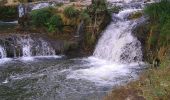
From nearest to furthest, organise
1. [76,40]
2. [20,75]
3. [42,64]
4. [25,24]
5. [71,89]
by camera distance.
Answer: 1. [71,89]
2. [20,75]
3. [42,64]
4. [76,40]
5. [25,24]

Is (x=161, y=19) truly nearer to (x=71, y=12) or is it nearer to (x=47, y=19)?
(x=71, y=12)

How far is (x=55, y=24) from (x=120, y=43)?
359 cm

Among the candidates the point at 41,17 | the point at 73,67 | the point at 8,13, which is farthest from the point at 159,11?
the point at 8,13

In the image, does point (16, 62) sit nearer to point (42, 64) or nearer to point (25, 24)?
point (42, 64)

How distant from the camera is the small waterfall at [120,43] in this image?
17266mm

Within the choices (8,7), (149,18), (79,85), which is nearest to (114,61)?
(149,18)

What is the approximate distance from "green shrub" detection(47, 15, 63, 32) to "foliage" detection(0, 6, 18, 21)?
17.0 feet

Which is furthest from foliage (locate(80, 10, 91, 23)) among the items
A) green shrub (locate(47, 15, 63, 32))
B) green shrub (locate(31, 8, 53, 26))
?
green shrub (locate(31, 8, 53, 26))

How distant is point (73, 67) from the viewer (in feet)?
53.5

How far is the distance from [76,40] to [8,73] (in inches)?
164

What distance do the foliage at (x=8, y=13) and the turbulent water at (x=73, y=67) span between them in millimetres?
5402

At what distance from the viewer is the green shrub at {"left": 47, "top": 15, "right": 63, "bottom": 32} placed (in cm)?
1961

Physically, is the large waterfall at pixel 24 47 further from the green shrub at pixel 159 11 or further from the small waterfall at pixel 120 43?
the green shrub at pixel 159 11

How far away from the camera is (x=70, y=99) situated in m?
12.3
